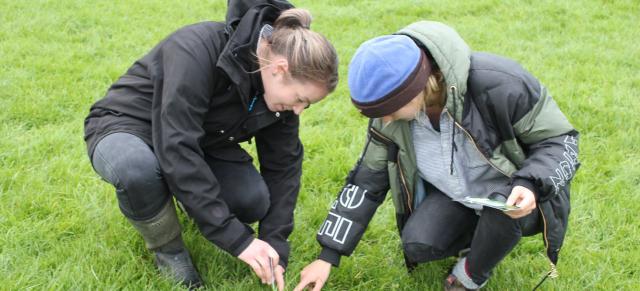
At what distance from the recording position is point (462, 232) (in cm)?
288

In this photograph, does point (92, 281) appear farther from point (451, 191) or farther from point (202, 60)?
point (451, 191)

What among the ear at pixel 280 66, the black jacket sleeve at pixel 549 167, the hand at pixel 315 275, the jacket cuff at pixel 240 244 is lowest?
the hand at pixel 315 275

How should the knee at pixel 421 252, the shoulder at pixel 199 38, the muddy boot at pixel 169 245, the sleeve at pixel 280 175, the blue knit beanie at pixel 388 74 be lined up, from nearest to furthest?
the blue knit beanie at pixel 388 74
the shoulder at pixel 199 38
the muddy boot at pixel 169 245
the knee at pixel 421 252
the sleeve at pixel 280 175

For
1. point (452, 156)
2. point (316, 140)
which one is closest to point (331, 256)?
point (452, 156)

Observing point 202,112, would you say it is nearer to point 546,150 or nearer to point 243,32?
point 243,32

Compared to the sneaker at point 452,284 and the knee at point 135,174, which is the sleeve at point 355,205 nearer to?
the sneaker at point 452,284

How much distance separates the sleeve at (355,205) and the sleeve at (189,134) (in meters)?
0.41

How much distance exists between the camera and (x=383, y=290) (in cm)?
288

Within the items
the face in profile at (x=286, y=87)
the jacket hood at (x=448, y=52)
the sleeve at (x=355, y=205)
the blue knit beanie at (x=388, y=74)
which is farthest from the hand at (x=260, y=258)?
the jacket hood at (x=448, y=52)

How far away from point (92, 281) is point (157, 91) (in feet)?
2.61

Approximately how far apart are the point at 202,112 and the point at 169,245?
61cm

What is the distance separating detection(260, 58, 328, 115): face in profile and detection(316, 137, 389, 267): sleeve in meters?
0.44

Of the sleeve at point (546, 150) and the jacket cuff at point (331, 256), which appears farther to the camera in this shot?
the jacket cuff at point (331, 256)

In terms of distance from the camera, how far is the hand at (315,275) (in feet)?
8.77
